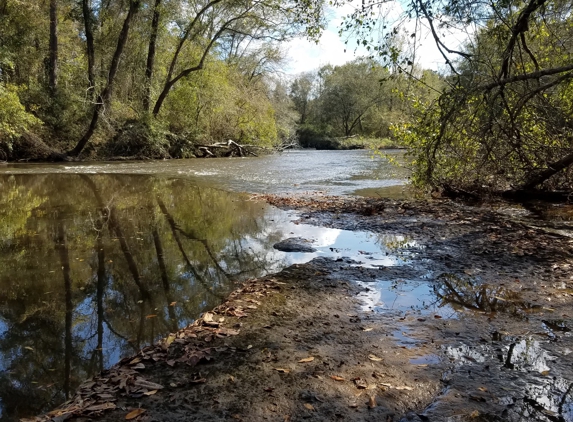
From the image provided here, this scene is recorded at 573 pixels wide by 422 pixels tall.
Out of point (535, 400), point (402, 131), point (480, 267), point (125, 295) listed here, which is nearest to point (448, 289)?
point (480, 267)

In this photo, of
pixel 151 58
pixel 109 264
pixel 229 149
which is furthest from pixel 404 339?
pixel 229 149

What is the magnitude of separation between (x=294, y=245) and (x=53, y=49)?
25328 mm

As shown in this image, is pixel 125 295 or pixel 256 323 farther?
pixel 125 295

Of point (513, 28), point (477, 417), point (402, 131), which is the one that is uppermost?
point (513, 28)

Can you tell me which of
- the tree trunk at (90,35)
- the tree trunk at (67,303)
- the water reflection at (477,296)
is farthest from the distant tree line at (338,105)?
the water reflection at (477,296)

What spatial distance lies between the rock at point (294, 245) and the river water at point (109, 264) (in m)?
0.18

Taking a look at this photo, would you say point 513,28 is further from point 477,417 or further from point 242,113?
point 242,113

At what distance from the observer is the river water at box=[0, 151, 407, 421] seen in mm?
3650

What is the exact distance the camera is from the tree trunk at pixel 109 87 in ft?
76.2

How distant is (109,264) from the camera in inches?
241

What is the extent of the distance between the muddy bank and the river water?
434mm

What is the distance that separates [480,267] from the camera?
19.7ft

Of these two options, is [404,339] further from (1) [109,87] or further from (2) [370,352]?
(1) [109,87]

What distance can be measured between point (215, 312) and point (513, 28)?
6758 millimetres
